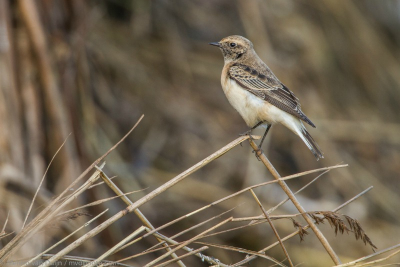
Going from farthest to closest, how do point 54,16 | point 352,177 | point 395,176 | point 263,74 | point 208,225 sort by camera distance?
1. point 395,176
2. point 352,177
3. point 208,225
4. point 54,16
5. point 263,74

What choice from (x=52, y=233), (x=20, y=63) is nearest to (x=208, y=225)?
(x=52, y=233)

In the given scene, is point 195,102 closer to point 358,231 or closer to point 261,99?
point 261,99

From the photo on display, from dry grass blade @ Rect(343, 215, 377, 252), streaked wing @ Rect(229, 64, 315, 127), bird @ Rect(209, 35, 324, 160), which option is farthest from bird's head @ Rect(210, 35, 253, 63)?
dry grass blade @ Rect(343, 215, 377, 252)

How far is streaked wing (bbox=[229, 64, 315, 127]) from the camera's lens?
16.5ft

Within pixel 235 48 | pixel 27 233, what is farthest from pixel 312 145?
pixel 27 233

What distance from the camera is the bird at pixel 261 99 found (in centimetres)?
497

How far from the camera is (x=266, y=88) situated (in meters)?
5.27

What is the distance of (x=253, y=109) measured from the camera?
200 inches

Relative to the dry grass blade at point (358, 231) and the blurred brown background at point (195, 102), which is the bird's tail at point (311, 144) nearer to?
the dry grass blade at point (358, 231)

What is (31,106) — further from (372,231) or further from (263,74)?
(372,231)

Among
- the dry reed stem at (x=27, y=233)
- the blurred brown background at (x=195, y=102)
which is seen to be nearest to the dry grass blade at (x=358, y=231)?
the dry reed stem at (x=27, y=233)

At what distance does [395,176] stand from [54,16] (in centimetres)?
619

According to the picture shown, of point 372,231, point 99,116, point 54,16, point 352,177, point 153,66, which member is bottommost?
point 372,231

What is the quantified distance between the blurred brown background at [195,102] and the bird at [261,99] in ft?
6.04
